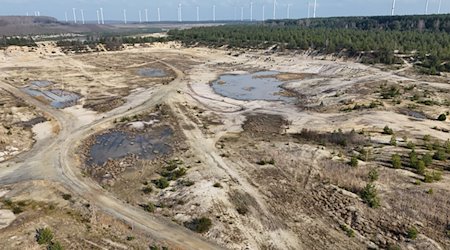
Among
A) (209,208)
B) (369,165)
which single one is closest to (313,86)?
(369,165)

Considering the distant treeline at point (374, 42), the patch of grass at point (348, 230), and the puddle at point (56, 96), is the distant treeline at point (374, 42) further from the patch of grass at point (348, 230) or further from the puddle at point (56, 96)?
the puddle at point (56, 96)

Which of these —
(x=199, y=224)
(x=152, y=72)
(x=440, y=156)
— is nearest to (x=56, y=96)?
(x=152, y=72)

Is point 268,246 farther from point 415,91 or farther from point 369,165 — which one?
point 415,91

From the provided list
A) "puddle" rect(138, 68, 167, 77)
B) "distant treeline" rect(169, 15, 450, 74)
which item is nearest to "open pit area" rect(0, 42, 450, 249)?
"puddle" rect(138, 68, 167, 77)

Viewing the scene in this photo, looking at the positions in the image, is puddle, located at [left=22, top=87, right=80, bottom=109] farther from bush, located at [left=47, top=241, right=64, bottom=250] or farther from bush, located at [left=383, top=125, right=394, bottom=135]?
bush, located at [left=383, top=125, right=394, bottom=135]

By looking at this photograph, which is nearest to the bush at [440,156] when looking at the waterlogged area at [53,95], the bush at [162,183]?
the bush at [162,183]

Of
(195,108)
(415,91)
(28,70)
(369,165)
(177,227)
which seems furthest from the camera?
(28,70)
